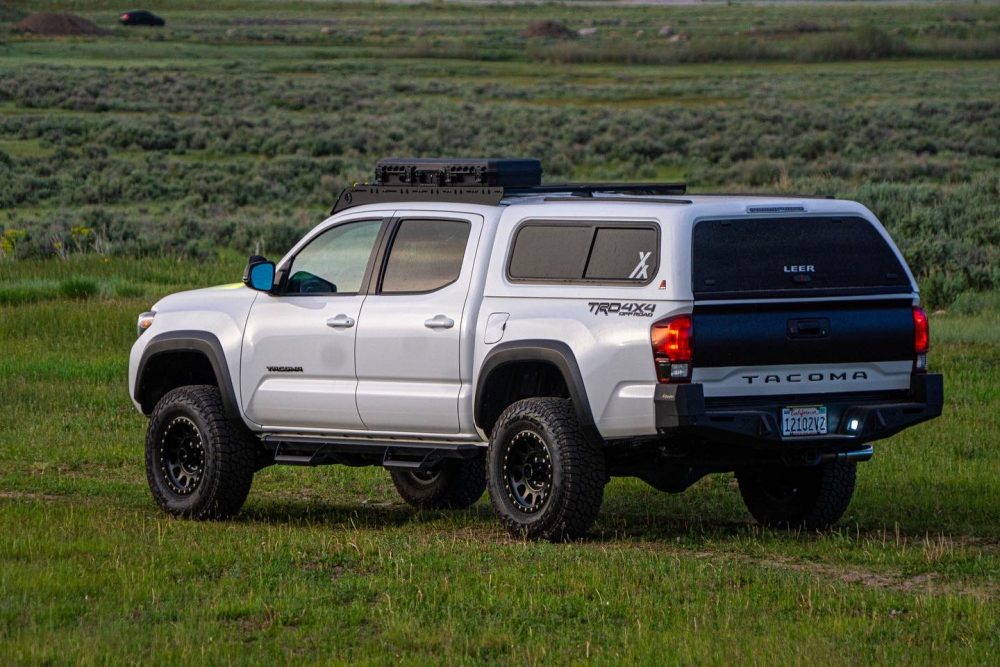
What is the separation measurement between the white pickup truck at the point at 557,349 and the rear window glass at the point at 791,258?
0.04 ft

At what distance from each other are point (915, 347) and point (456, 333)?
2.53m

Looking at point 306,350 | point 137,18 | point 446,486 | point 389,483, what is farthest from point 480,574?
point 137,18

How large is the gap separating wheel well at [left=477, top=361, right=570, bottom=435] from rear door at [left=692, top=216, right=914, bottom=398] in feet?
3.75

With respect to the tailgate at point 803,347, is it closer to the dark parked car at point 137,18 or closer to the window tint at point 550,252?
the window tint at point 550,252

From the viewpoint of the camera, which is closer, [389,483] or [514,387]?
[514,387]

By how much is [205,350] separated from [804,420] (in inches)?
152

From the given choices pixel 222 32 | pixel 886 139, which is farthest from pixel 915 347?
pixel 222 32

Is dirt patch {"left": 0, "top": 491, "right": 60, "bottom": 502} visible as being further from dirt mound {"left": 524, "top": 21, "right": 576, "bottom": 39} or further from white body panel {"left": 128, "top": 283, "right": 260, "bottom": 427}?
dirt mound {"left": 524, "top": 21, "right": 576, "bottom": 39}

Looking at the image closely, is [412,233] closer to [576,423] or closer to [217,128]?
[576,423]

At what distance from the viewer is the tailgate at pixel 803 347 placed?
9.32 meters

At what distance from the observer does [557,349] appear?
973cm

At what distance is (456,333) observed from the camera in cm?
1023

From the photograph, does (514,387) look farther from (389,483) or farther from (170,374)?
(389,483)

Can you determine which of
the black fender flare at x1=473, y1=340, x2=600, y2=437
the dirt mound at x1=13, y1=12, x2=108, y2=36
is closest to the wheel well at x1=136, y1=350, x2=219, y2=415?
the black fender flare at x1=473, y1=340, x2=600, y2=437
